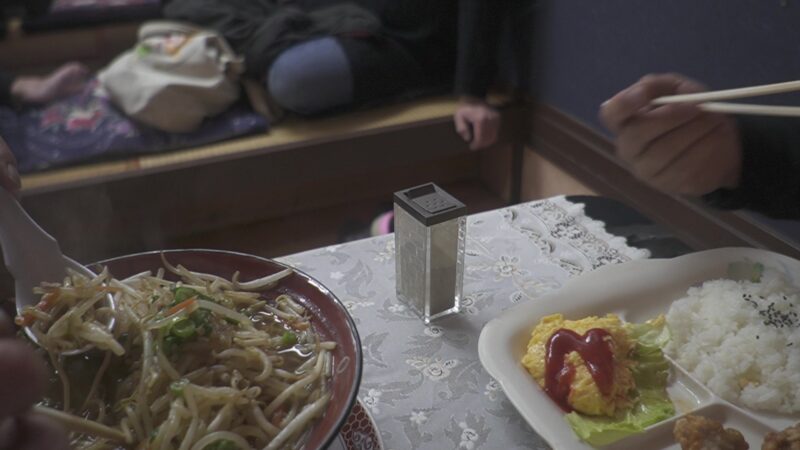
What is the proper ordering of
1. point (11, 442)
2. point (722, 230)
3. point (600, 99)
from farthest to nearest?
point (600, 99)
point (722, 230)
point (11, 442)

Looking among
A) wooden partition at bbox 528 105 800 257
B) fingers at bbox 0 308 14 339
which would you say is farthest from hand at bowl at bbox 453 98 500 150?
fingers at bbox 0 308 14 339

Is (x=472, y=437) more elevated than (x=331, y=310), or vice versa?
(x=331, y=310)

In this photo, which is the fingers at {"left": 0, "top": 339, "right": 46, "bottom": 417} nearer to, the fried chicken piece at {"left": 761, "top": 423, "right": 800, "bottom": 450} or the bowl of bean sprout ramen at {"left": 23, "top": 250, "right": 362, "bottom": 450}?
the bowl of bean sprout ramen at {"left": 23, "top": 250, "right": 362, "bottom": 450}

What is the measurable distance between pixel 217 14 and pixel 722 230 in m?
1.92

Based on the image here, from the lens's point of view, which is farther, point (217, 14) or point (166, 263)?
point (217, 14)

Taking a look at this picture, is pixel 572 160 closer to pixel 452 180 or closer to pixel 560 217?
pixel 452 180

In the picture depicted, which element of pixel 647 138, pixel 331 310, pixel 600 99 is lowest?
pixel 600 99

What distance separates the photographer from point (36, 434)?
43cm

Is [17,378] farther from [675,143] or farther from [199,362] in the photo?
[675,143]

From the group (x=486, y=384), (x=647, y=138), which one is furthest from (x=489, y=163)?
(x=486, y=384)

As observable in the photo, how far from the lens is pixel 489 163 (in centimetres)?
290

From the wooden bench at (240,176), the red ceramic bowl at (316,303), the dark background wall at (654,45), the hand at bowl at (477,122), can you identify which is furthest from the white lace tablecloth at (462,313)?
the wooden bench at (240,176)

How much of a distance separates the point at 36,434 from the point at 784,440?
2.31 ft

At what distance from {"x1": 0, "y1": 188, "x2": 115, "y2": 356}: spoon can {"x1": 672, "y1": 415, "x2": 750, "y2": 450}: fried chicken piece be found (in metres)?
0.73
